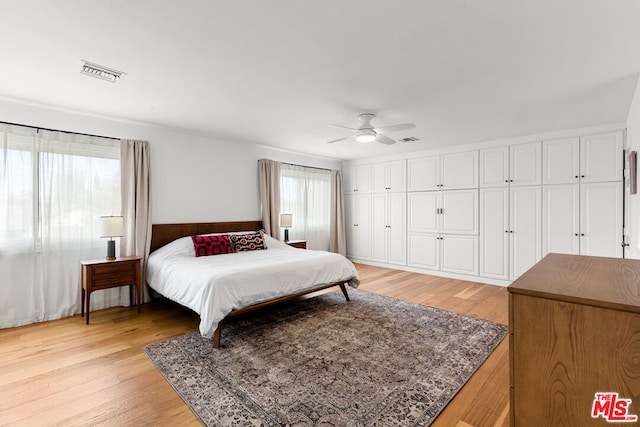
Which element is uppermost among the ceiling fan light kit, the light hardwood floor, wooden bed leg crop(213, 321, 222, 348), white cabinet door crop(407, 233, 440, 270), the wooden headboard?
the ceiling fan light kit

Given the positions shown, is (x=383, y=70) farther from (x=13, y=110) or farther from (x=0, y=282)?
(x=0, y=282)

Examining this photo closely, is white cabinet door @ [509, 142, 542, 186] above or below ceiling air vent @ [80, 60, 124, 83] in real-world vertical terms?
below

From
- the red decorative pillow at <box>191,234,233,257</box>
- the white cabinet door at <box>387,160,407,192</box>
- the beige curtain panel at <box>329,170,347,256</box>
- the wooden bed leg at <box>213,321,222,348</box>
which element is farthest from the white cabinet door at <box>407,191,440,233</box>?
the wooden bed leg at <box>213,321,222,348</box>

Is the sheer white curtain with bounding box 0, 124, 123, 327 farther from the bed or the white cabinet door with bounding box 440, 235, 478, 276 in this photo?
the white cabinet door with bounding box 440, 235, 478, 276

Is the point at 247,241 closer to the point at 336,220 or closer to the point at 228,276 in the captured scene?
the point at 228,276

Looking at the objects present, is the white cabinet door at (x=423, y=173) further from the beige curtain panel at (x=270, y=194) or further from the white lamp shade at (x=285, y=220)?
the beige curtain panel at (x=270, y=194)

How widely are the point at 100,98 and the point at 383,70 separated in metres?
2.94

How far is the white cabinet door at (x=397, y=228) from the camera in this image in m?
6.26

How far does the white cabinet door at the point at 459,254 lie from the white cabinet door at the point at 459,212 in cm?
14

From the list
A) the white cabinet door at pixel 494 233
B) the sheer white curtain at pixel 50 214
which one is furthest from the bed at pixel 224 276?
the white cabinet door at pixel 494 233

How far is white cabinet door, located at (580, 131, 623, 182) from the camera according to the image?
13.3ft

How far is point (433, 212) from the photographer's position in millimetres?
5816

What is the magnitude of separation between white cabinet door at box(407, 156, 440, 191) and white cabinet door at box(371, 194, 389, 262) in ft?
2.36

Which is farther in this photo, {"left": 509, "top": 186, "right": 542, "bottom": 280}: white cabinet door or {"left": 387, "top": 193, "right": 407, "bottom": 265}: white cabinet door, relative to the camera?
{"left": 387, "top": 193, "right": 407, "bottom": 265}: white cabinet door
